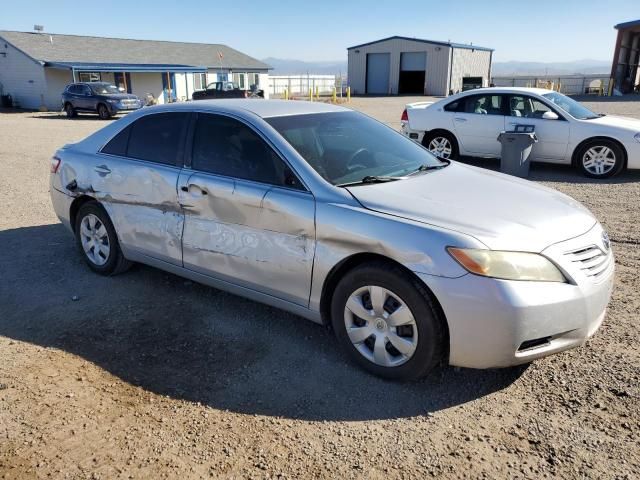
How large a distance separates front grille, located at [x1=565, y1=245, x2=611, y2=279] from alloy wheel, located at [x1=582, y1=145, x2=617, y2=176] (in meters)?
6.72

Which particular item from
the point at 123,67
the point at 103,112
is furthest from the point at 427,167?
the point at 123,67

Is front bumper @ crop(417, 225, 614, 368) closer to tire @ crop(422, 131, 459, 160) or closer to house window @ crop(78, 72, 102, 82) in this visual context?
tire @ crop(422, 131, 459, 160)

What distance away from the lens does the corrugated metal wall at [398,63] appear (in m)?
43.8

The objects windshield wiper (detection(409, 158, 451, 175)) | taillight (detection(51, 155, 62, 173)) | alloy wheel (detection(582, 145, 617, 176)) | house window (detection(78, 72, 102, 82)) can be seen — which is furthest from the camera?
house window (detection(78, 72, 102, 82))

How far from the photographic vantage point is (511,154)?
9242 millimetres

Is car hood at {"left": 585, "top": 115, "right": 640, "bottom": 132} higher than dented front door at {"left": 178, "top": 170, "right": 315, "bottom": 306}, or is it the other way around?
car hood at {"left": 585, "top": 115, "right": 640, "bottom": 132}

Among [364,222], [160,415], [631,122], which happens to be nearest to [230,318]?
[160,415]

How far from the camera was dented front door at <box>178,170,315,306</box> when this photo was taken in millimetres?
3504

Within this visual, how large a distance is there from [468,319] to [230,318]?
197 cm

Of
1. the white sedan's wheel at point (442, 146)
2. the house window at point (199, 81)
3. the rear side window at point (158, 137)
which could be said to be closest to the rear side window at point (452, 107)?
the white sedan's wheel at point (442, 146)

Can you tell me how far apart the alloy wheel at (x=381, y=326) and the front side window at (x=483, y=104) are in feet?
25.2

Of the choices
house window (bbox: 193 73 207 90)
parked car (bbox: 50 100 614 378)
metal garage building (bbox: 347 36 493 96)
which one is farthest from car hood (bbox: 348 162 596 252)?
metal garage building (bbox: 347 36 493 96)

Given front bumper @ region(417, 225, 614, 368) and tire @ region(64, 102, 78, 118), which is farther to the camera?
tire @ region(64, 102, 78, 118)

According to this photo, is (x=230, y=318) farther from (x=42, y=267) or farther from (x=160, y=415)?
(x=42, y=267)
